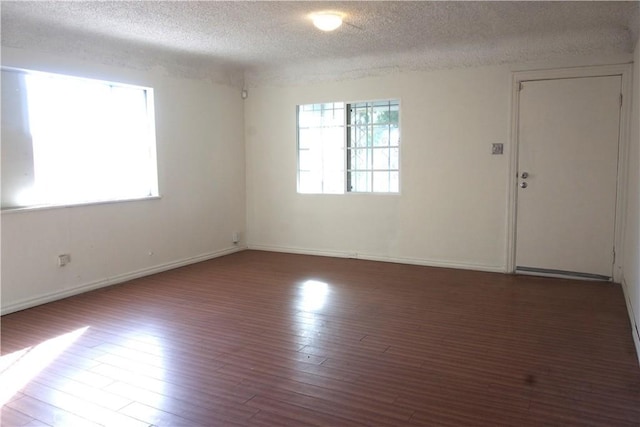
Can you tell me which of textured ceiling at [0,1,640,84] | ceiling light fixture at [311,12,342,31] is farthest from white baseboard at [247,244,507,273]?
ceiling light fixture at [311,12,342,31]

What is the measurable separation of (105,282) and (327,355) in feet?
9.23

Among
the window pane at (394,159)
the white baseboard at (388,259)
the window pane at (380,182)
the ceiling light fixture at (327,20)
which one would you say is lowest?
the white baseboard at (388,259)

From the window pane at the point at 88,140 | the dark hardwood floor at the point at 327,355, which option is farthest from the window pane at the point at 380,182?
the window pane at the point at 88,140

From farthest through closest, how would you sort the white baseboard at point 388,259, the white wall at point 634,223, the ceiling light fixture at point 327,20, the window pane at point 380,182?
1. the window pane at point 380,182
2. the white baseboard at point 388,259
3. the ceiling light fixture at point 327,20
4. the white wall at point 634,223

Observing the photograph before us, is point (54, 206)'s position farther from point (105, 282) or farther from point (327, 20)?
point (327, 20)

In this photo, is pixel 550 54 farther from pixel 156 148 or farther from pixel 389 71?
pixel 156 148

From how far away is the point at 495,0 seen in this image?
143 inches

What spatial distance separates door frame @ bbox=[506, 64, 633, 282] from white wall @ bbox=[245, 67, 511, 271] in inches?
3.2

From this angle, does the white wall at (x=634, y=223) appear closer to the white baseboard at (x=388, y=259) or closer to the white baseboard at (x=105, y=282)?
the white baseboard at (x=388, y=259)

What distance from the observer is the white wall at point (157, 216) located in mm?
4129

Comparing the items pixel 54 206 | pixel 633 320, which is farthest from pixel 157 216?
pixel 633 320

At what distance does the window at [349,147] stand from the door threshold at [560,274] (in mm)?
1679

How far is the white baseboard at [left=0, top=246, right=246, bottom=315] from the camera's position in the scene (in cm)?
407

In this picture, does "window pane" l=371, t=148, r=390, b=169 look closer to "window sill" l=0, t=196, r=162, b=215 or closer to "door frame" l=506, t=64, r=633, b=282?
"door frame" l=506, t=64, r=633, b=282
